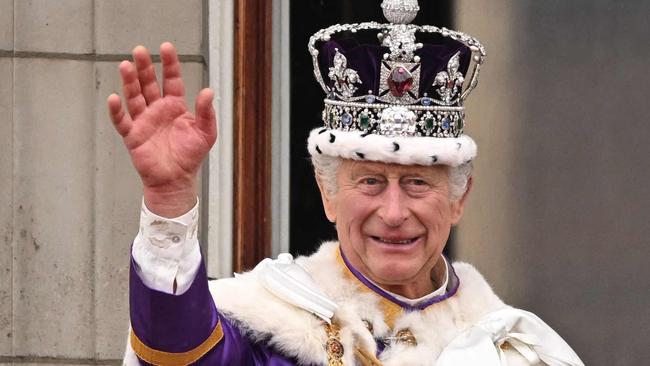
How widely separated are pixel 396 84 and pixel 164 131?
0.74 metres

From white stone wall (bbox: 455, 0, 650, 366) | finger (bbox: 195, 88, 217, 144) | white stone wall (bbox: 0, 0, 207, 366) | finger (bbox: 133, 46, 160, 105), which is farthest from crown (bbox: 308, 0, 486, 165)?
white stone wall (bbox: 455, 0, 650, 366)

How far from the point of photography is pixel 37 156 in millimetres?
5195

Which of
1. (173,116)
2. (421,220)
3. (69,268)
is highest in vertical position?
(173,116)

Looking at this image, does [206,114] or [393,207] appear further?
[393,207]

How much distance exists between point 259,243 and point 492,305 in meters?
1.45

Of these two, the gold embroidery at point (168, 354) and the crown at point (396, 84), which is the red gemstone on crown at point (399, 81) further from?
the gold embroidery at point (168, 354)

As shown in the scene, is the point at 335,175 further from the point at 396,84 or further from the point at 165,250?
the point at 165,250

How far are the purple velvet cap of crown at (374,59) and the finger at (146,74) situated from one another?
2.36 feet

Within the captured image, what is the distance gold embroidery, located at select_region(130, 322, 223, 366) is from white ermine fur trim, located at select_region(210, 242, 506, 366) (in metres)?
0.20

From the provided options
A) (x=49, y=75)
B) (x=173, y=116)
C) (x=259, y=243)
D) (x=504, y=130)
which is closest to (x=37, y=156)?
(x=49, y=75)

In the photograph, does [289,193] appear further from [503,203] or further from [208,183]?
[503,203]

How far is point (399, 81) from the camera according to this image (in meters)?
3.91

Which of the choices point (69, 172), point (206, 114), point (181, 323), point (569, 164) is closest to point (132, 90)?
point (206, 114)

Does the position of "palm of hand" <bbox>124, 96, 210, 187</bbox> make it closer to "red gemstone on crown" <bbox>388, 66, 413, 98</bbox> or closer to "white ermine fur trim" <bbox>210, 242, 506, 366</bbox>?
"white ermine fur trim" <bbox>210, 242, 506, 366</bbox>
